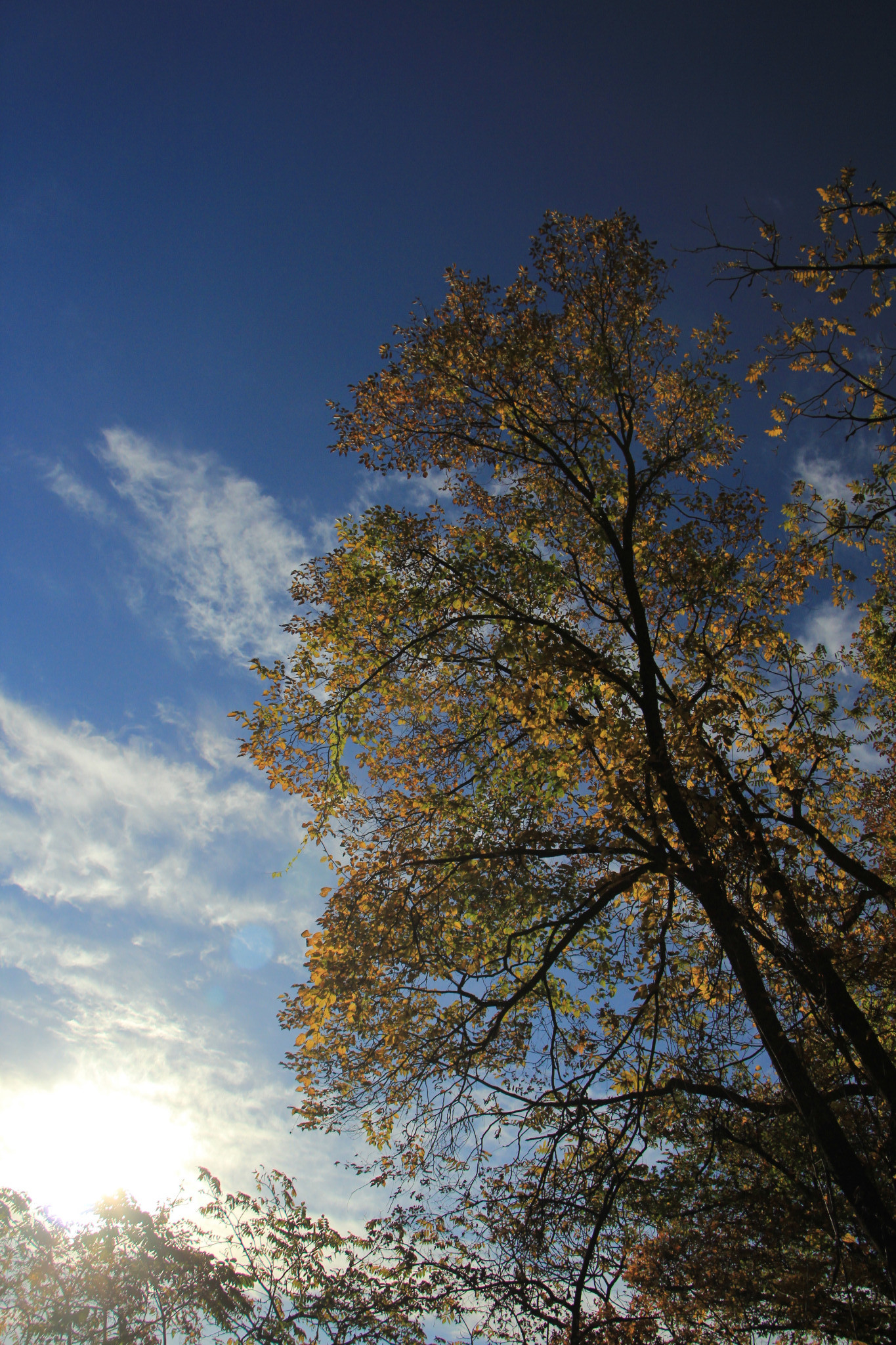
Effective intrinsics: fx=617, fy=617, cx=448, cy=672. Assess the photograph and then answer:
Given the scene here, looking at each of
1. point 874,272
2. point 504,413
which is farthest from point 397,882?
point 874,272

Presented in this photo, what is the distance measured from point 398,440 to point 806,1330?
12.6 m

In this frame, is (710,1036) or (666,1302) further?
(666,1302)

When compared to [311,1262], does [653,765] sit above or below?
above

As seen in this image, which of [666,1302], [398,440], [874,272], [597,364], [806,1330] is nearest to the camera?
[874,272]

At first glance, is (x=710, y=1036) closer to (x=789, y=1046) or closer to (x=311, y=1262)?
(x=789, y=1046)

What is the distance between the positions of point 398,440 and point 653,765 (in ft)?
21.1

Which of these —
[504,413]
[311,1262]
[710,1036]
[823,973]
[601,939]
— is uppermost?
[504,413]

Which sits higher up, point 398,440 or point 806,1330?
point 398,440

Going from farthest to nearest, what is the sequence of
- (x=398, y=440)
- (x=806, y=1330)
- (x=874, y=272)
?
(x=398, y=440) → (x=806, y=1330) → (x=874, y=272)

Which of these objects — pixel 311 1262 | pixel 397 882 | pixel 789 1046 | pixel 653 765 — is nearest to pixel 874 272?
pixel 653 765

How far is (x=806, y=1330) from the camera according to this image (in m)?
7.06

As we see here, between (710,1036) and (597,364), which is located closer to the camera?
(710,1036)

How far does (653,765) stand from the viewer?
266 inches

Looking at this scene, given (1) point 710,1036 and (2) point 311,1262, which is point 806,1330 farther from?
(2) point 311,1262
